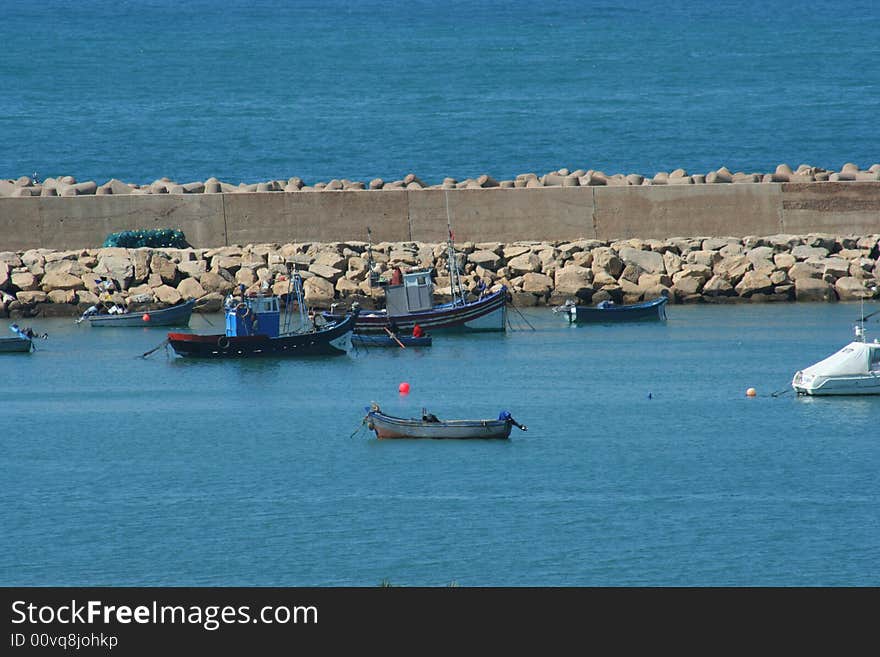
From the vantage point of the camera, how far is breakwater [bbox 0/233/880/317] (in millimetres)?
42781

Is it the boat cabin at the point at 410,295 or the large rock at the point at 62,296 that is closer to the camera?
the boat cabin at the point at 410,295

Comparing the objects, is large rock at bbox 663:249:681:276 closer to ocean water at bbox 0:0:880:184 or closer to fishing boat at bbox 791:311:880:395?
fishing boat at bbox 791:311:880:395

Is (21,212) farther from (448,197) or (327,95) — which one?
(327,95)

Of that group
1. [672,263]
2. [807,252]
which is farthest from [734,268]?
[807,252]

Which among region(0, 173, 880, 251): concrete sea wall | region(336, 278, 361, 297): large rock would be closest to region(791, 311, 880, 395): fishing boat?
region(0, 173, 880, 251): concrete sea wall

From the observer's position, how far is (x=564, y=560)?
802 inches

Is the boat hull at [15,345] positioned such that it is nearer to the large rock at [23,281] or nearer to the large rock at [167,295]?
the large rock at [23,281]

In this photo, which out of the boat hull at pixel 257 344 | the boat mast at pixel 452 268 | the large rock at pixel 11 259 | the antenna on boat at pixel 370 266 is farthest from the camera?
the large rock at pixel 11 259

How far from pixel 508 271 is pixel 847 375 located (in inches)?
550

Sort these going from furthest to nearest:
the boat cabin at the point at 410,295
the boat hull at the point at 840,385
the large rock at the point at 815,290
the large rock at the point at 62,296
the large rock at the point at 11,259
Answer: the large rock at the point at 11,259 < the large rock at the point at 62,296 < the large rock at the point at 815,290 < the boat cabin at the point at 410,295 < the boat hull at the point at 840,385

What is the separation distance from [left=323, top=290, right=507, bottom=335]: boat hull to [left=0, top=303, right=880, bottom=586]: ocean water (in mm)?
1509

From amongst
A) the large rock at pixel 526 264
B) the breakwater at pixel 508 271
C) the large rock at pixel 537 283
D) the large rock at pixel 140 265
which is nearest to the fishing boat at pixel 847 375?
the breakwater at pixel 508 271

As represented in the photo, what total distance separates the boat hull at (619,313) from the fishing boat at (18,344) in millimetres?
12197

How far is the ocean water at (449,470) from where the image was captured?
20344mm
